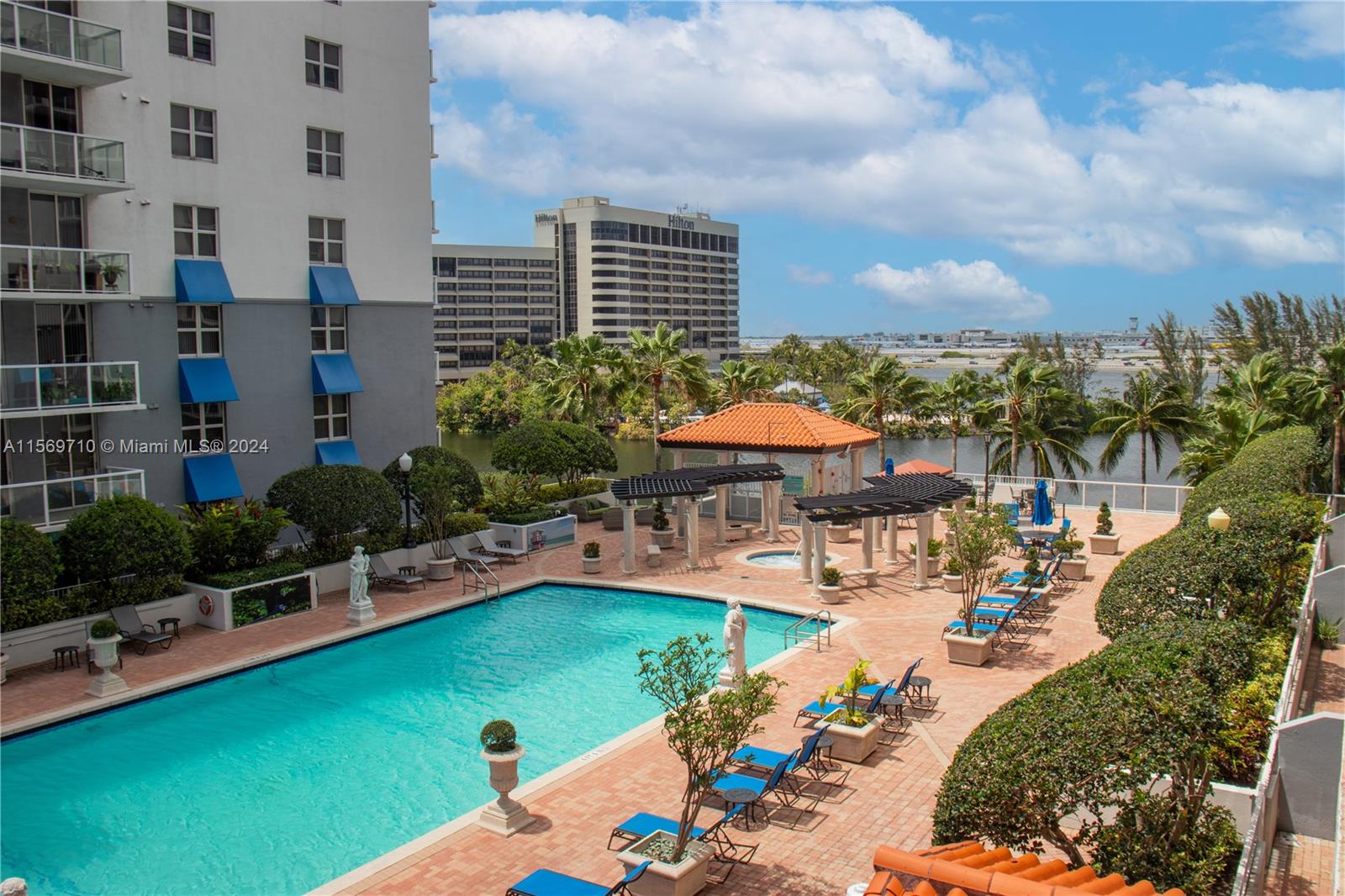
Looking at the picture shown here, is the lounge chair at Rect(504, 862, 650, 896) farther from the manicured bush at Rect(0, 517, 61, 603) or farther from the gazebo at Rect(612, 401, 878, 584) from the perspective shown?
the gazebo at Rect(612, 401, 878, 584)

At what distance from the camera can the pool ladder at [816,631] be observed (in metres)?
21.3

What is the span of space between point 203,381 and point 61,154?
6.17 metres

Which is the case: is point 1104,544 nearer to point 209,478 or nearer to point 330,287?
point 330,287

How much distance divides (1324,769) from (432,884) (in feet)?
35.5

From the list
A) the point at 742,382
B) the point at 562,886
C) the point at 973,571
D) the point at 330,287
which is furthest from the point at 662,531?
the point at 562,886

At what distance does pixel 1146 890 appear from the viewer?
8.66 m

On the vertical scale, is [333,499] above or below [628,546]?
above

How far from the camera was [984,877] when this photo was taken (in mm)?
8578

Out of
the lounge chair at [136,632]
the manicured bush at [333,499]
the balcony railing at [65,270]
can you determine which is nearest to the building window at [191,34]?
the balcony railing at [65,270]

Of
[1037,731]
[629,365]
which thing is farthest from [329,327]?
[1037,731]

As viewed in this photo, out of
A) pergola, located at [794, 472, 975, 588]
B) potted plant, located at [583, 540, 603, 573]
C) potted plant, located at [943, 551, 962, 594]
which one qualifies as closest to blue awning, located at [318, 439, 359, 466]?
potted plant, located at [583, 540, 603, 573]

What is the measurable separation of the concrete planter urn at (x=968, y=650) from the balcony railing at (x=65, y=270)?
67.2 feet

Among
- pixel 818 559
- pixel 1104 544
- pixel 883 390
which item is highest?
pixel 883 390

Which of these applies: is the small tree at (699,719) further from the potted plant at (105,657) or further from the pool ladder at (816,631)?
the potted plant at (105,657)
